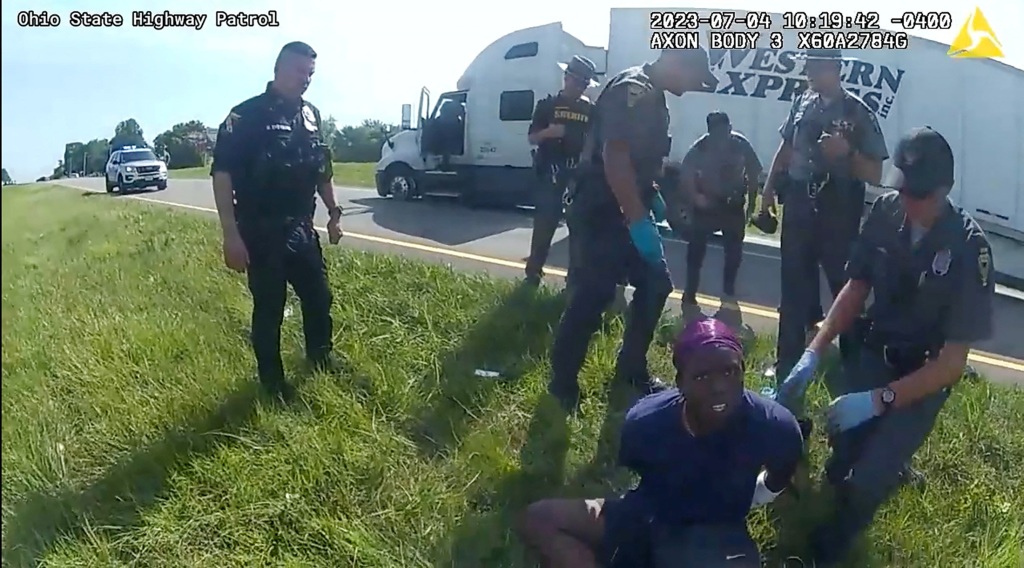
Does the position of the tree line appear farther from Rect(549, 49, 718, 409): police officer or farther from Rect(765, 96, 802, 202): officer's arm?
Rect(765, 96, 802, 202): officer's arm

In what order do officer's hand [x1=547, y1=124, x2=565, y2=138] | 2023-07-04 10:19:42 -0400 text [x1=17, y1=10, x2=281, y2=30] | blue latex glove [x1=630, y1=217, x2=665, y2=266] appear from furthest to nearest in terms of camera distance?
1. officer's hand [x1=547, y1=124, x2=565, y2=138]
2. blue latex glove [x1=630, y1=217, x2=665, y2=266]
3. 2023-07-04 10:19:42 -0400 text [x1=17, y1=10, x2=281, y2=30]

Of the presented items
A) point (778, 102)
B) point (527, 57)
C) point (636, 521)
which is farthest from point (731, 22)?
point (636, 521)

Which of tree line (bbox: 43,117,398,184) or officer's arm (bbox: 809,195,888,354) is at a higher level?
tree line (bbox: 43,117,398,184)

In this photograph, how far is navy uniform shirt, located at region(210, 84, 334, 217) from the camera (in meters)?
2.42

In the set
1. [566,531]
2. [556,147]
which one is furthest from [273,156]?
[566,531]

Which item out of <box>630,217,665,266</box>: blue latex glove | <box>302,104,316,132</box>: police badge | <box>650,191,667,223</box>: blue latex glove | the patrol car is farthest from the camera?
<box>650,191,667,223</box>: blue latex glove

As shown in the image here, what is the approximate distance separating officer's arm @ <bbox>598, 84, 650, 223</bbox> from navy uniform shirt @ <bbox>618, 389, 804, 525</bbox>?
2.36ft

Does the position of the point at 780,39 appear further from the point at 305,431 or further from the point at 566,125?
the point at 305,431

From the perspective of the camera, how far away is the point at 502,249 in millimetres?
3211

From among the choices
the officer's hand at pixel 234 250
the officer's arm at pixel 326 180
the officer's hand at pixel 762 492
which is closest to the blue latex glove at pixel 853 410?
the officer's hand at pixel 762 492

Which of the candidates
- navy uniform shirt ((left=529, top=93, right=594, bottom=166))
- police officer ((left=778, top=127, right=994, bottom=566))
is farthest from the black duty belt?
navy uniform shirt ((left=529, top=93, right=594, bottom=166))

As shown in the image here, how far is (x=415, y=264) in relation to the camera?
124 inches

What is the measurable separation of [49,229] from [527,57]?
5.73ft

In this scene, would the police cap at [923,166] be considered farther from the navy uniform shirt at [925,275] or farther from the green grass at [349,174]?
the green grass at [349,174]
